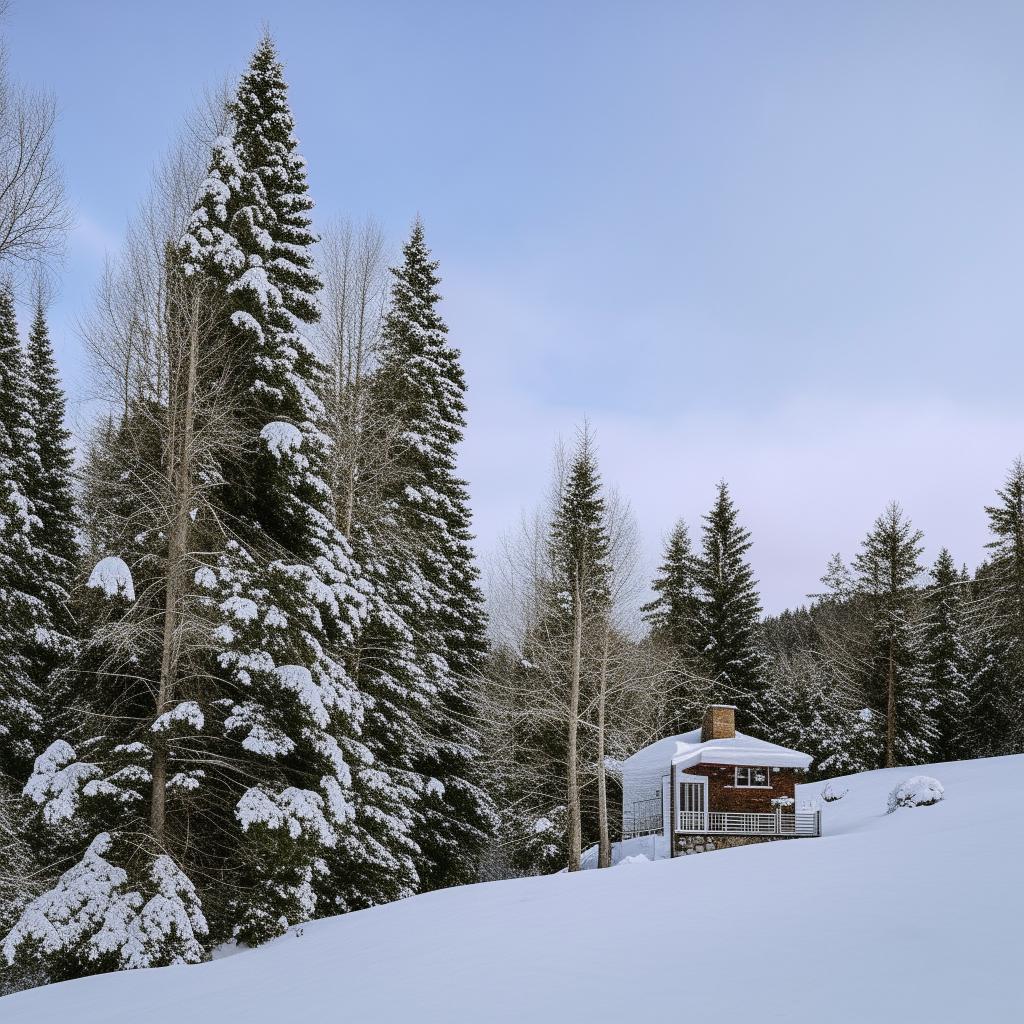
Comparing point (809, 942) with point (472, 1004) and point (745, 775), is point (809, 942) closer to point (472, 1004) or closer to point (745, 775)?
point (472, 1004)

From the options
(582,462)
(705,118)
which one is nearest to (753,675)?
(582,462)

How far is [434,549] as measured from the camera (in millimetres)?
22266

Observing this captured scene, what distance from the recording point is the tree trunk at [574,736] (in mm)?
19531

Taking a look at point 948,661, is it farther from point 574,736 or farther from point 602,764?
point 574,736

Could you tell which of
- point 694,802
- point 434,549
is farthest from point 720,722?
point 434,549

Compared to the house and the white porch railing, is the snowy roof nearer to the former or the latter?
the house

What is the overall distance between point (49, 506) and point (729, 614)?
1010 inches

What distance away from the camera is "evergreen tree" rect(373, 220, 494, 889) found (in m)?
20.5

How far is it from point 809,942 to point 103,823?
9.44 metres

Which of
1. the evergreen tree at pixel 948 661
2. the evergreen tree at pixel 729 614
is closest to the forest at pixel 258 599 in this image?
the evergreen tree at pixel 729 614

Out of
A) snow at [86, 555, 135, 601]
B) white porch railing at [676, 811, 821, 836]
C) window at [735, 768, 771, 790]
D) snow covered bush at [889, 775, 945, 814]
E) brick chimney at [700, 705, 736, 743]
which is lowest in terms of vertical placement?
white porch railing at [676, 811, 821, 836]

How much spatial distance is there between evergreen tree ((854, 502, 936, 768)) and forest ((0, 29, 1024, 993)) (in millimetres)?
14716

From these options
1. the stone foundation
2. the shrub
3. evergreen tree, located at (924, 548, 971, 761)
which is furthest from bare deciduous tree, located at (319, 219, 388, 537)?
evergreen tree, located at (924, 548, 971, 761)

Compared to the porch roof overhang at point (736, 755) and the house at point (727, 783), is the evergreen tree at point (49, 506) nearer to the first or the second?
the house at point (727, 783)
